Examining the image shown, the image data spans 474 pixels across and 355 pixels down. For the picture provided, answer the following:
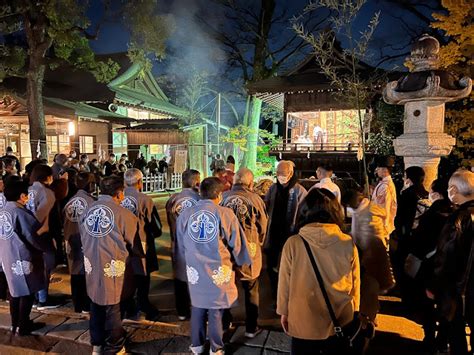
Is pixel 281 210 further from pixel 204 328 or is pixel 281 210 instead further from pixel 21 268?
pixel 21 268

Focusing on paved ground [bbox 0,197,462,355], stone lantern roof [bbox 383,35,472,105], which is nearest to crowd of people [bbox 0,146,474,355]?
paved ground [bbox 0,197,462,355]

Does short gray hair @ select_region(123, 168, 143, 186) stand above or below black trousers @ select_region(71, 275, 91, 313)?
above

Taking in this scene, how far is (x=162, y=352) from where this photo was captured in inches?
152

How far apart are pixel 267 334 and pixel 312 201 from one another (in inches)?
86.9

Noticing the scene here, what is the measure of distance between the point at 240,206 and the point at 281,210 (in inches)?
36.6

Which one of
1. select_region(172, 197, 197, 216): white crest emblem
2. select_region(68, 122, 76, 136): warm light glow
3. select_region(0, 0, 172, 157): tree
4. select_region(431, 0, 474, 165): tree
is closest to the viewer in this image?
select_region(172, 197, 197, 216): white crest emblem

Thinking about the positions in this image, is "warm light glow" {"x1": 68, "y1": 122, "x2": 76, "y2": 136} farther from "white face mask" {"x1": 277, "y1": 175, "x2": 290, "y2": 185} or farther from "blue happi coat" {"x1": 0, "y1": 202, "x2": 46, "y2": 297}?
"white face mask" {"x1": 277, "y1": 175, "x2": 290, "y2": 185}

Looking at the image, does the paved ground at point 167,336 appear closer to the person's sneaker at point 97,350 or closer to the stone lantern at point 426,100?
the person's sneaker at point 97,350

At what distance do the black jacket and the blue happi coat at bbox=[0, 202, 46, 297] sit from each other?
420cm

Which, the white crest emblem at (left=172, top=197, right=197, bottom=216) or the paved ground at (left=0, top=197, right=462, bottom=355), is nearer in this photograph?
the paved ground at (left=0, top=197, right=462, bottom=355)

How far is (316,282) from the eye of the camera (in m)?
2.57

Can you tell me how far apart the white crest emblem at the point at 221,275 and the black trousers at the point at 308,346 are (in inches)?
39.8

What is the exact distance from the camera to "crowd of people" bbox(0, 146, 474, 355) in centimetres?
262

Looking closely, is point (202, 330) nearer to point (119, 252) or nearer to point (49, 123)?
point (119, 252)
